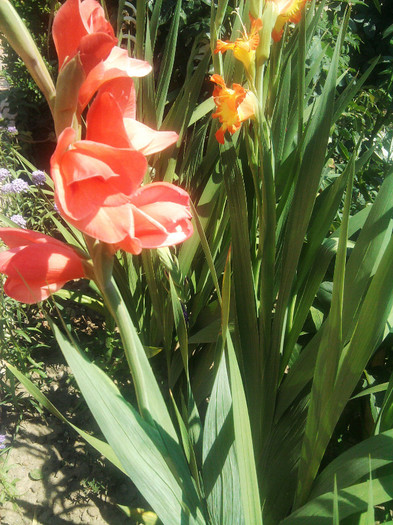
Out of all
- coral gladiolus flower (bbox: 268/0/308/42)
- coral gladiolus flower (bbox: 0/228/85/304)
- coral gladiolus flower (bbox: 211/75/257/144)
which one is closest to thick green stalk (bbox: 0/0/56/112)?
coral gladiolus flower (bbox: 0/228/85/304)

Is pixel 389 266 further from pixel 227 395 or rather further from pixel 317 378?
pixel 227 395

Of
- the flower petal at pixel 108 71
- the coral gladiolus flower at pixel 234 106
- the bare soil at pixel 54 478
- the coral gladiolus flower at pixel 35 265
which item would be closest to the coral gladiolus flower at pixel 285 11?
the coral gladiolus flower at pixel 234 106

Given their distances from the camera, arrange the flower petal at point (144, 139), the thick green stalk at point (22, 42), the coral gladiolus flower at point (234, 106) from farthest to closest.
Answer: the coral gladiolus flower at point (234, 106)
the flower petal at point (144, 139)
the thick green stalk at point (22, 42)

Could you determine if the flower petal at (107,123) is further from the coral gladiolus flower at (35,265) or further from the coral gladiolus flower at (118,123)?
the coral gladiolus flower at (35,265)

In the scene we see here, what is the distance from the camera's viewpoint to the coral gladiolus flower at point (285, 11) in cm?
98

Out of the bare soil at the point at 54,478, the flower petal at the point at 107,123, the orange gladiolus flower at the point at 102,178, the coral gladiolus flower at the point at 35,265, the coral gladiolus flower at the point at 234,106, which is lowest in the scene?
the bare soil at the point at 54,478

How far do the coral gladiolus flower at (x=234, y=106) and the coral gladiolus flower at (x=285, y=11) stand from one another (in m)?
0.16

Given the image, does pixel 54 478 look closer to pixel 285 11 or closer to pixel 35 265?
pixel 35 265

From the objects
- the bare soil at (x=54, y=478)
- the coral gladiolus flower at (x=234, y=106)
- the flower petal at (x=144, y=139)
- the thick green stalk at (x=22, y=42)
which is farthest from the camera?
the bare soil at (x=54, y=478)

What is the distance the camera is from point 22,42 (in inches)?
21.0

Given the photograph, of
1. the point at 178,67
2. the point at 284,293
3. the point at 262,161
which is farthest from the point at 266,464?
the point at 178,67

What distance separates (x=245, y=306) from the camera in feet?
3.74

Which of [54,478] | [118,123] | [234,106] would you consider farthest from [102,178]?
[54,478]

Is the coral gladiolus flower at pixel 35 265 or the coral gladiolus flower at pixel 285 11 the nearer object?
the coral gladiolus flower at pixel 35 265
